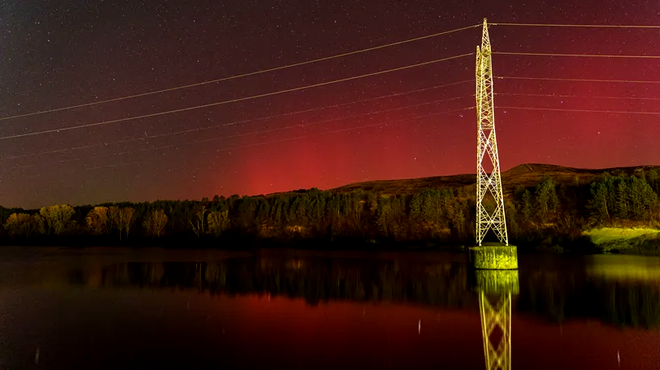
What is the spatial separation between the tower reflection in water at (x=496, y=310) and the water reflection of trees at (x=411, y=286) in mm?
552

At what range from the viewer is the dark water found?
1520cm

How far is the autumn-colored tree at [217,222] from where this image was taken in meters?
144

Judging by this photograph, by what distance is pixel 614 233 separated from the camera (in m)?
94.8

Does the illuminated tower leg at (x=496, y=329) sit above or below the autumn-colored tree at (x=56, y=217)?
below

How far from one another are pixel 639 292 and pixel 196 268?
36.3m

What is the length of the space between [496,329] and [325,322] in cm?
700

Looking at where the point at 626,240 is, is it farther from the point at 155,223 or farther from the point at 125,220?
the point at 125,220

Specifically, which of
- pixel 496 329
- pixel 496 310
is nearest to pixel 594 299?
pixel 496 310

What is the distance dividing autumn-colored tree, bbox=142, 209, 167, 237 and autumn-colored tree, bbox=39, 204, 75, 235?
79.0 feet

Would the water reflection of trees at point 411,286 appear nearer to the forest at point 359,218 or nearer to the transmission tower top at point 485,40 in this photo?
the transmission tower top at point 485,40

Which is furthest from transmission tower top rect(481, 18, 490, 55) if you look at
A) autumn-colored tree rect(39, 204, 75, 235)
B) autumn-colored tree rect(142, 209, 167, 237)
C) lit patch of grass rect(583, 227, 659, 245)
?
autumn-colored tree rect(39, 204, 75, 235)

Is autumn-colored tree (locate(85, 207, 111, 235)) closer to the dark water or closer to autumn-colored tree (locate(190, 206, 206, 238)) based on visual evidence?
autumn-colored tree (locate(190, 206, 206, 238))

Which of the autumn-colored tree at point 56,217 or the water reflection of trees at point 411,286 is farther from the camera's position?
the autumn-colored tree at point 56,217

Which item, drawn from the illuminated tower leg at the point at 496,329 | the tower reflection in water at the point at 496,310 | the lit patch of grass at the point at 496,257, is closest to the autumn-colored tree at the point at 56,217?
the lit patch of grass at the point at 496,257
